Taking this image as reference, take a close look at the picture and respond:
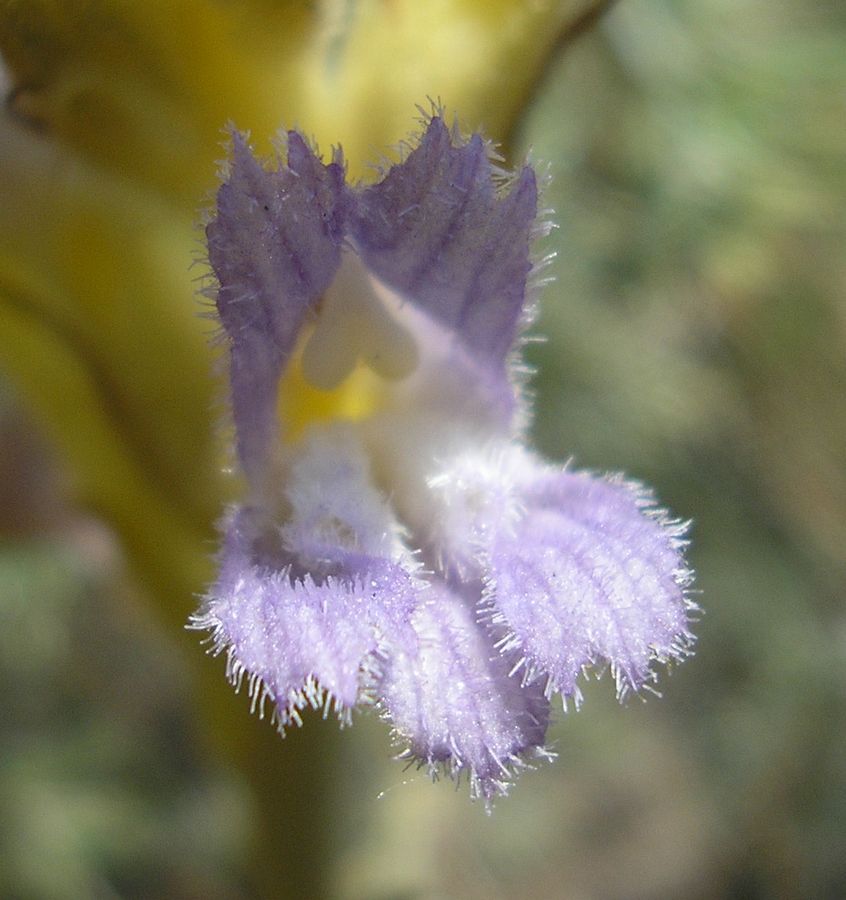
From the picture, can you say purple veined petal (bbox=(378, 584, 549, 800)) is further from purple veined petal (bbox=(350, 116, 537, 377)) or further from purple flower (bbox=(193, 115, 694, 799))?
purple veined petal (bbox=(350, 116, 537, 377))

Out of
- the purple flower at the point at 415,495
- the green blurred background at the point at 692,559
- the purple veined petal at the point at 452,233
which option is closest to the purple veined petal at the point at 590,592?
the purple flower at the point at 415,495

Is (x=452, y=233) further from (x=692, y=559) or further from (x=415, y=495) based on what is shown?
(x=692, y=559)

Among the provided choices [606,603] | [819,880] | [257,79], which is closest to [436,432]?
[606,603]

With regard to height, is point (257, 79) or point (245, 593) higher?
point (257, 79)

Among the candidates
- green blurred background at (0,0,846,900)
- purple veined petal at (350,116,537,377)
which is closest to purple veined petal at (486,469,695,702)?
purple veined petal at (350,116,537,377)

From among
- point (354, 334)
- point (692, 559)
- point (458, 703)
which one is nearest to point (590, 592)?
point (458, 703)

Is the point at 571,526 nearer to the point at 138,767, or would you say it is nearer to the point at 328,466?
the point at 328,466
